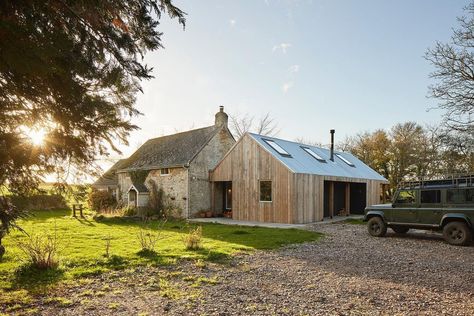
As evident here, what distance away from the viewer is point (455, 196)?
36.2 ft

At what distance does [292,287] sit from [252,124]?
39120 mm

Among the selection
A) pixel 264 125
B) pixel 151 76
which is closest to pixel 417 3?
pixel 151 76

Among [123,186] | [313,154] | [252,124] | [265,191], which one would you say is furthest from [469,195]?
[252,124]

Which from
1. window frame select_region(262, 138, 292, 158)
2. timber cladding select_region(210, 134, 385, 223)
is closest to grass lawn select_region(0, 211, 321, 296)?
timber cladding select_region(210, 134, 385, 223)

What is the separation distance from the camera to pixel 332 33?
11.6m

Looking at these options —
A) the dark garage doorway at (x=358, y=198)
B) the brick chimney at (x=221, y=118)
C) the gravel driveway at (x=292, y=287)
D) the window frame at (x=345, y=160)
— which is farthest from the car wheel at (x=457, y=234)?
the brick chimney at (x=221, y=118)

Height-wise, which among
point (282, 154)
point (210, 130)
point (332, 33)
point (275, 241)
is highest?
point (332, 33)

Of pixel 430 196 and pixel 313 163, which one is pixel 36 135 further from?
pixel 313 163

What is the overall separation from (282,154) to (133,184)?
1064 cm

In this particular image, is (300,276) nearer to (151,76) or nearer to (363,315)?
(363,315)

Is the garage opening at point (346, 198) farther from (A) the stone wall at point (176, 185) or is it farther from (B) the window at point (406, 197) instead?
(A) the stone wall at point (176, 185)

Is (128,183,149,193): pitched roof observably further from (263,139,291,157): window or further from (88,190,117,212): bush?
(263,139,291,157): window

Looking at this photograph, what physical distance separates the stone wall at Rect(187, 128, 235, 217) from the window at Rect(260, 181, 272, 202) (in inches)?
184

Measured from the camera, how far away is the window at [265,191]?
1784 cm
